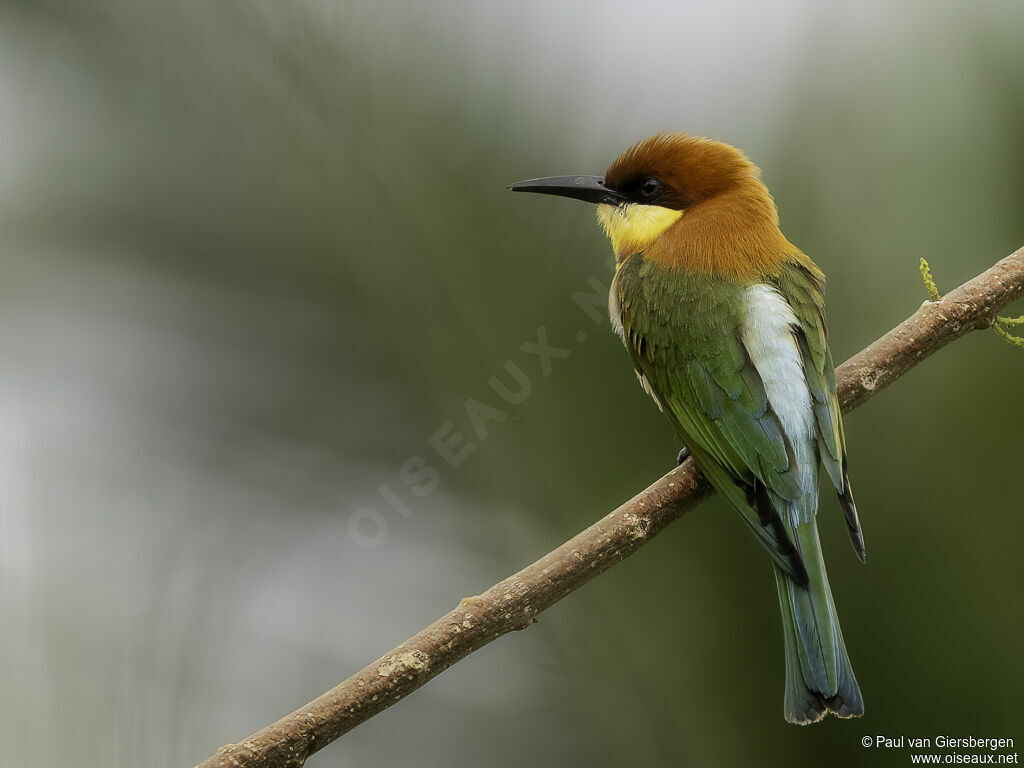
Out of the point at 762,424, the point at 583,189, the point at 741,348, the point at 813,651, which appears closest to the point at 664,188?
the point at 583,189

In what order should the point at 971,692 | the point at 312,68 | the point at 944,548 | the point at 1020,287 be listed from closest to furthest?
the point at 971,692 → the point at 944,548 → the point at 1020,287 → the point at 312,68

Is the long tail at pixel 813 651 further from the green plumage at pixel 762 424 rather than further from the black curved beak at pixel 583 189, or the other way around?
the black curved beak at pixel 583 189

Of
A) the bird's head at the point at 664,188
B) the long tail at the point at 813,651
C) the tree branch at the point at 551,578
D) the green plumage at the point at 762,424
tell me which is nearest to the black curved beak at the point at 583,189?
the bird's head at the point at 664,188

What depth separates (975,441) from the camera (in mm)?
1852

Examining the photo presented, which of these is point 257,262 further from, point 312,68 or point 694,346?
point 694,346

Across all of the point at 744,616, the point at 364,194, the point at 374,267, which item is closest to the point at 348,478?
the point at 374,267

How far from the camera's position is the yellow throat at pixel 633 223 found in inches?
95.7

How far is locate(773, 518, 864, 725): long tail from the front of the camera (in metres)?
1.63

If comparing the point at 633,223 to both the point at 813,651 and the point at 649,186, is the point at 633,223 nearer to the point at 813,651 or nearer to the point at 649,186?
the point at 649,186

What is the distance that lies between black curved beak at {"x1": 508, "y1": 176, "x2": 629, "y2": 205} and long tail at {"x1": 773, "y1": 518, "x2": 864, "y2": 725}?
1.03 m

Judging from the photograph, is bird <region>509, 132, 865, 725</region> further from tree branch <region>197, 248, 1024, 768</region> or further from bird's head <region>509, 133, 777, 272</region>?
tree branch <region>197, 248, 1024, 768</region>

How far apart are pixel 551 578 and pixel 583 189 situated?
1.24 meters

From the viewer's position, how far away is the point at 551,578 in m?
1.52

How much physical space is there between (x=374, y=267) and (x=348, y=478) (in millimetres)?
477
